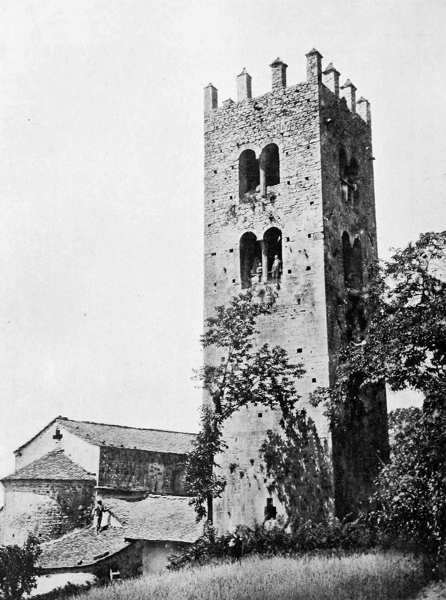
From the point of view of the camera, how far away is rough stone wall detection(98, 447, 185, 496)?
1444 inches

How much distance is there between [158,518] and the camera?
3073 centimetres

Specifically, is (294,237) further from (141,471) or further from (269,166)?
(141,471)

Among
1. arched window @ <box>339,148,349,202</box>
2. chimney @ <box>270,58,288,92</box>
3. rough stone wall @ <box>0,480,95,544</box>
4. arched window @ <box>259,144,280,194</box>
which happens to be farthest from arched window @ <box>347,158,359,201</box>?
rough stone wall @ <box>0,480,95,544</box>

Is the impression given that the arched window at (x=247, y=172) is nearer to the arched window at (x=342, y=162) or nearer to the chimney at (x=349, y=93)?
the arched window at (x=342, y=162)

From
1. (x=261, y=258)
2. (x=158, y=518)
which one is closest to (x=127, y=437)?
(x=158, y=518)

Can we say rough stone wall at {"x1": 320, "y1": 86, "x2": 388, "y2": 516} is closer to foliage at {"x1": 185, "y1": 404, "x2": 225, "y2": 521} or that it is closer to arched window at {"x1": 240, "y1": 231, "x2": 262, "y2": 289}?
arched window at {"x1": 240, "y1": 231, "x2": 262, "y2": 289}

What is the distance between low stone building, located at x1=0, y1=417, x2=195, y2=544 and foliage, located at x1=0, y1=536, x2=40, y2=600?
6493 millimetres

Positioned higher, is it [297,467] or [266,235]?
[266,235]

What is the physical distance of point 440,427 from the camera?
17438 millimetres

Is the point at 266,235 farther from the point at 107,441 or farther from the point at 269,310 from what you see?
the point at 107,441

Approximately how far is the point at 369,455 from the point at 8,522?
16.6 meters

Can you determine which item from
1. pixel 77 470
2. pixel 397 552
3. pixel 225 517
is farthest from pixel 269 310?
pixel 77 470

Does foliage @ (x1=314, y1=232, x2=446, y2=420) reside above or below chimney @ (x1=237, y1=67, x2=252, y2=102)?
below

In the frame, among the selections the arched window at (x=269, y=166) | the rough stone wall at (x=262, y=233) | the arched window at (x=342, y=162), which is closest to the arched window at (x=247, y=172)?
the rough stone wall at (x=262, y=233)
